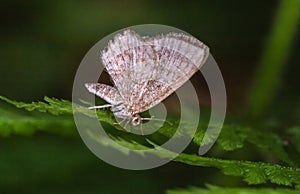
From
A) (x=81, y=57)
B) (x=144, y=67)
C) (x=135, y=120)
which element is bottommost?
(x=81, y=57)

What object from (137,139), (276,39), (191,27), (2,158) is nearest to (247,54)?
(191,27)

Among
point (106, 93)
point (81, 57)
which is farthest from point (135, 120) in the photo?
point (81, 57)

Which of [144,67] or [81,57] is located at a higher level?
[144,67]

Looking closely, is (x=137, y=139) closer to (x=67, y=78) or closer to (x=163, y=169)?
(x=163, y=169)

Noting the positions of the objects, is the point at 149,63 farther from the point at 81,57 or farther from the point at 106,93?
the point at 81,57

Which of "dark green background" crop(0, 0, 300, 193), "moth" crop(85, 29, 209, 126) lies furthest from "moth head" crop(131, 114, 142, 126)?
"dark green background" crop(0, 0, 300, 193)

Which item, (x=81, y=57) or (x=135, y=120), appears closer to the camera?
(x=135, y=120)

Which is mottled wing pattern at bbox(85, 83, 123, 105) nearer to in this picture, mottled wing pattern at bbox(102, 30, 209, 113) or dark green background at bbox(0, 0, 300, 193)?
mottled wing pattern at bbox(102, 30, 209, 113)

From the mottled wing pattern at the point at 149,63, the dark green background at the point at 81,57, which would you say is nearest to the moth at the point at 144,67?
the mottled wing pattern at the point at 149,63
